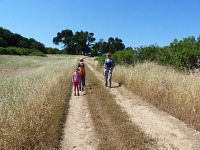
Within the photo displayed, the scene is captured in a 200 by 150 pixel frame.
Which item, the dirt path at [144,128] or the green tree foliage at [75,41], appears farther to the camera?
the green tree foliage at [75,41]

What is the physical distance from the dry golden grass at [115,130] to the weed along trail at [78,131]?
197 millimetres

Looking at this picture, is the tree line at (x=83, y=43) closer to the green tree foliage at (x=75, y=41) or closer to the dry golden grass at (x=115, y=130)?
the green tree foliage at (x=75, y=41)

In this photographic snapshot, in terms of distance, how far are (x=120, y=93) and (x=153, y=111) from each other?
3885 millimetres

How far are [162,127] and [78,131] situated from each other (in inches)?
94.3

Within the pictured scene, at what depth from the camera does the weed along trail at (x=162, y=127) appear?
5.79 metres

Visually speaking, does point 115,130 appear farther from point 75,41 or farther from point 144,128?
point 75,41

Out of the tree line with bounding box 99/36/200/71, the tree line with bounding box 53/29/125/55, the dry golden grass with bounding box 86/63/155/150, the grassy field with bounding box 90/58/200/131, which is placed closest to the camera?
the dry golden grass with bounding box 86/63/155/150

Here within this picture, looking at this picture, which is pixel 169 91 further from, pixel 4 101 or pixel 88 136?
pixel 4 101

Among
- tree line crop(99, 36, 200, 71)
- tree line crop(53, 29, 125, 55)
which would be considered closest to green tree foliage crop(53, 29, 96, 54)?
tree line crop(53, 29, 125, 55)

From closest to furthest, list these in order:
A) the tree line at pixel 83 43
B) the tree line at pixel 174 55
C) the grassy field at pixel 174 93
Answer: the grassy field at pixel 174 93
the tree line at pixel 174 55
the tree line at pixel 83 43

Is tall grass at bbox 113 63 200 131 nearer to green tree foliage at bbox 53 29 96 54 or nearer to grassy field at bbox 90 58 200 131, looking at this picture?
grassy field at bbox 90 58 200 131

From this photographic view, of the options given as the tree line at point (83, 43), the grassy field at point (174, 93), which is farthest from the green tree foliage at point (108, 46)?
the grassy field at point (174, 93)

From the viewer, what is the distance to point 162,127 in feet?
22.9

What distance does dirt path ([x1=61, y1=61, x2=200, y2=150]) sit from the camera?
5789mm
